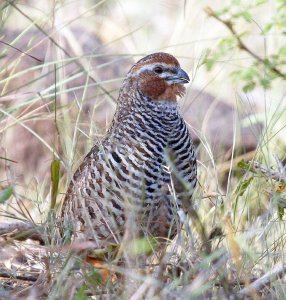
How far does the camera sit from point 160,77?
16.6ft

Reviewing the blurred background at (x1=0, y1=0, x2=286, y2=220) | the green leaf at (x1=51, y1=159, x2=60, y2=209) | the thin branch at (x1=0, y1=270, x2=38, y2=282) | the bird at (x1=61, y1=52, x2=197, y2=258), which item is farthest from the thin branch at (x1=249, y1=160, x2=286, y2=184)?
the thin branch at (x1=0, y1=270, x2=38, y2=282)

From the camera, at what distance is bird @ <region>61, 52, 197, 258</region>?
4582 millimetres

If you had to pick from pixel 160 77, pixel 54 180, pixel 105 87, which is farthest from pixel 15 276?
pixel 105 87

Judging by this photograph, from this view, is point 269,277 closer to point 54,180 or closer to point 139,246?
point 139,246

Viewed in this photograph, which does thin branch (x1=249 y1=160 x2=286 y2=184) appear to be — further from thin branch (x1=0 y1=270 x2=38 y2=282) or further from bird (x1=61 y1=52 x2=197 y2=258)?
thin branch (x1=0 y1=270 x2=38 y2=282)

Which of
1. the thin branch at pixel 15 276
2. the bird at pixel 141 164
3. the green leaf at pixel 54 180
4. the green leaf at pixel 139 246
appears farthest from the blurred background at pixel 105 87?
the green leaf at pixel 139 246

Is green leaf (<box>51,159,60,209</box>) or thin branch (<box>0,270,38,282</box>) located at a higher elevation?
green leaf (<box>51,159,60,209</box>)

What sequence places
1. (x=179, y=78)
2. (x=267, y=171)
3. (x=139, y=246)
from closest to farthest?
1. (x=139, y=246)
2. (x=267, y=171)
3. (x=179, y=78)

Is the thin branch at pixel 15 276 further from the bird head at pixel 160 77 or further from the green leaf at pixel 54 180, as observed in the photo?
the bird head at pixel 160 77

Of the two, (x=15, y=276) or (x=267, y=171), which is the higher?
(x=267, y=171)

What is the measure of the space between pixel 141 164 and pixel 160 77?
1.98 ft

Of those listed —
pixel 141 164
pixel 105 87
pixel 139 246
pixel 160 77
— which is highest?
pixel 160 77

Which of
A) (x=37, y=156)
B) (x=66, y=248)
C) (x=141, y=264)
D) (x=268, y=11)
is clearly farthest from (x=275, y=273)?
(x=268, y=11)

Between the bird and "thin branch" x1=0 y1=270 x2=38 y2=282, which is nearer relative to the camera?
"thin branch" x1=0 y1=270 x2=38 y2=282
